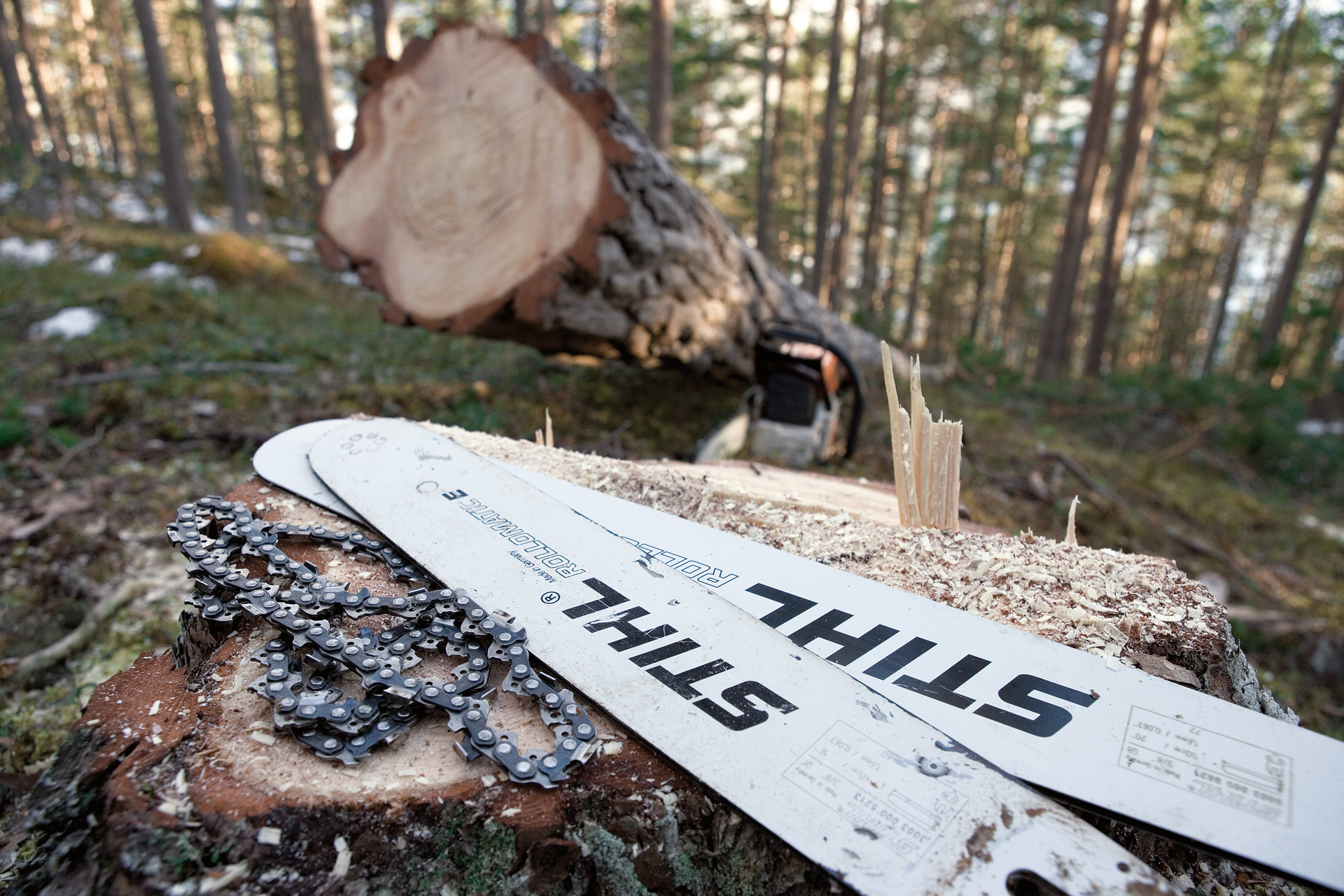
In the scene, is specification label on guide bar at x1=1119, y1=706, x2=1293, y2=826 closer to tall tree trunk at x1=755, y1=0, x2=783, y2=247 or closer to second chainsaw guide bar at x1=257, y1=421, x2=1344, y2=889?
second chainsaw guide bar at x1=257, y1=421, x2=1344, y2=889

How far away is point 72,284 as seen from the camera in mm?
7551

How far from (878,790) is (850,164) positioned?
15.1m

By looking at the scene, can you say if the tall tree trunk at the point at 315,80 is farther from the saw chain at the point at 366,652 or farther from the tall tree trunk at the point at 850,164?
the tall tree trunk at the point at 850,164

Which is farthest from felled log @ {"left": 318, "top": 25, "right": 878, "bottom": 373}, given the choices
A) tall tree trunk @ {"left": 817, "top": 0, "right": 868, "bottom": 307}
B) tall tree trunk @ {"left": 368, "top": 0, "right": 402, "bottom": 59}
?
tall tree trunk @ {"left": 817, "top": 0, "right": 868, "bottom": 307}

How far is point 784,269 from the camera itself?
25.9 m

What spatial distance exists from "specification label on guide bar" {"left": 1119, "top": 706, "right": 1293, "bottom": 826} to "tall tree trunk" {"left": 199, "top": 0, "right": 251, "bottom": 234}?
597 inches

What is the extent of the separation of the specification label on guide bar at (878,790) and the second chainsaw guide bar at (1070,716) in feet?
0.42

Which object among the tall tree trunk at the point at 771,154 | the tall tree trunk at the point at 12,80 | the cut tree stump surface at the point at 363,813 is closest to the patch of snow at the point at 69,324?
the cut tree stump surface at the point at 363,813

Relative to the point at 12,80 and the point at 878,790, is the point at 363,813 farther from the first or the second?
the point at 12,80

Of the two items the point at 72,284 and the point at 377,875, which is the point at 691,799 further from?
the point at 72,284

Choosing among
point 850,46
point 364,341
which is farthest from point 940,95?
point 364,341

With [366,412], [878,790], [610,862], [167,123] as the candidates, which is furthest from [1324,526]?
→ [167,123]

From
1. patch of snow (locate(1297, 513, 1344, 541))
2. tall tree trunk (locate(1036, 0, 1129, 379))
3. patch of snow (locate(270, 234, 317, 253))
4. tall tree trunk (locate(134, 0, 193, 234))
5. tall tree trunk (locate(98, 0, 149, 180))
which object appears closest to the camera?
patch of snow (locate(1297, 513, 1344, 541))

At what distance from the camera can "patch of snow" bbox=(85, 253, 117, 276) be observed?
9016 mm
